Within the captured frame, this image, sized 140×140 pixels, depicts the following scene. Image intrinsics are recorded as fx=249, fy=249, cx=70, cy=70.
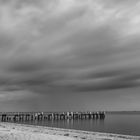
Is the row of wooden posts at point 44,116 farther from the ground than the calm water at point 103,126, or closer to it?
farther from the ground

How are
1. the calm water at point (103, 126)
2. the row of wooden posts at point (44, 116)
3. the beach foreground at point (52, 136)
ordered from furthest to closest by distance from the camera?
the row of wooden posts at point (44, 116) → the calm water at point (103, 126) → the beach foreground at point (52, 136)

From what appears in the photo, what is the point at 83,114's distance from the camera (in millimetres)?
92625

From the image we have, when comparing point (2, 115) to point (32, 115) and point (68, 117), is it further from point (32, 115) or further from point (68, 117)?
point (68, 117)

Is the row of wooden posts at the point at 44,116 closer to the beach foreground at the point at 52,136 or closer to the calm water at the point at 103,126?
the calm water at the point at 103,126

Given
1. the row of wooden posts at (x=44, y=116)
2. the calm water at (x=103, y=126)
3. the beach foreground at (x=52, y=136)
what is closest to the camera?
the beach foreground at (x=52, y=136)

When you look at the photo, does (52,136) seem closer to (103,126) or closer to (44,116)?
(103,126)

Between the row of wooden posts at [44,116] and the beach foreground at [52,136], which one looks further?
the row of wooden posts at [44,116]

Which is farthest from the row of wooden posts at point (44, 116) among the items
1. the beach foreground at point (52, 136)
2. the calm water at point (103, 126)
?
the beach foreground at point (52, 136)

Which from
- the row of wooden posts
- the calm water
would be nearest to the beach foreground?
the calm water

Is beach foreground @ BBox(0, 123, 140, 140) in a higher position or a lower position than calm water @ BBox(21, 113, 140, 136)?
higher

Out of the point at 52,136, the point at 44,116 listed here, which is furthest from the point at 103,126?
the point at 52,136

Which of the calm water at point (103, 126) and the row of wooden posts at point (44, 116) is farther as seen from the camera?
the row of wooden posts at point (44, 116)

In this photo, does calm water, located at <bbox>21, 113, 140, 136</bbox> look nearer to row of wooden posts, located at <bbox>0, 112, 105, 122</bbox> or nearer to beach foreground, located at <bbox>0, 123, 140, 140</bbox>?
row of wooden posts, located at <bbox>0, 112, 105, 122</bbox>

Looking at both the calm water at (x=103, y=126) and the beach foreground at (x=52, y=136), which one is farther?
the calm water at (x=103, y=126)
